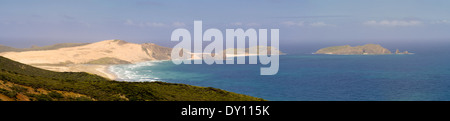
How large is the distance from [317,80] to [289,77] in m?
15.1

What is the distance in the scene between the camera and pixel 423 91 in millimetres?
114188

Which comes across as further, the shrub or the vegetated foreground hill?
the shrub

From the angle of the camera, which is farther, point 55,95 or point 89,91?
point 89,91

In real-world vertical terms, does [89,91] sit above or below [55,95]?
above

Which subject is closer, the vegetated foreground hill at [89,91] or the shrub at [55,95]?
the vegetated foreground hill at [89,91]
